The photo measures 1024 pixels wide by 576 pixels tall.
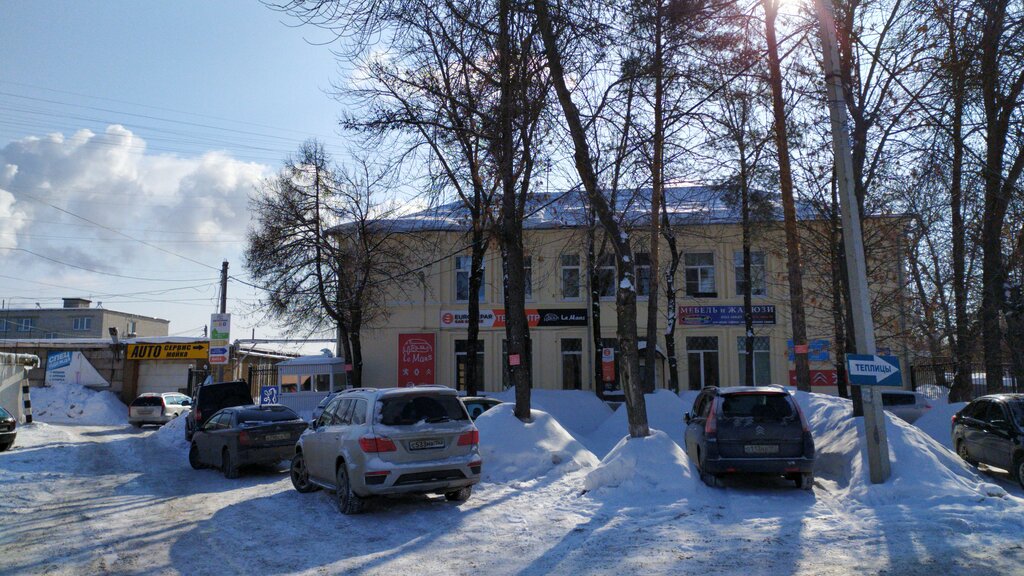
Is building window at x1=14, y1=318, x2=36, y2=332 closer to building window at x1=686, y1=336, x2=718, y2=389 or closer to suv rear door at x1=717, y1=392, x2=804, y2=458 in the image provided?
building window at x1=686, y1=336, x2=718, y2=389

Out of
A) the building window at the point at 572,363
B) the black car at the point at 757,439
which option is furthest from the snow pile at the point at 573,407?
the black car at the point at 757,439

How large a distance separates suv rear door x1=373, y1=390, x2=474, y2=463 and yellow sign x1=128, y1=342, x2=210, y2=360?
112ft

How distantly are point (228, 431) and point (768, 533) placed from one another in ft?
34.8

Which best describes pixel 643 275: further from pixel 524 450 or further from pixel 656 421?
pixel 524 450

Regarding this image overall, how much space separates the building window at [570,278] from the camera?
3371 centimetres

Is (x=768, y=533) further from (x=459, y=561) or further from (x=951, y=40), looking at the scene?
(x=951, y=40)

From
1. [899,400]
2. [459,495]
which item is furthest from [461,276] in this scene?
[459,495]

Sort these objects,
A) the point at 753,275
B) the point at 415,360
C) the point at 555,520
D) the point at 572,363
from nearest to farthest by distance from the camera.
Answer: the point at 555,520, the point at 753,275, the point at 572,363, the point at 415,360

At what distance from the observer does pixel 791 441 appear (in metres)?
10.8

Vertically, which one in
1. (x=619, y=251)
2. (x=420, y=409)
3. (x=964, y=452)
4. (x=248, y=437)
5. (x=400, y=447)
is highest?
(x=619, y=251)

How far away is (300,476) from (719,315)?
2488 cm

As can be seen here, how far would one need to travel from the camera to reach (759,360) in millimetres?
32594

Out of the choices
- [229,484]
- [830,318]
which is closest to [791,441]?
[229,484]

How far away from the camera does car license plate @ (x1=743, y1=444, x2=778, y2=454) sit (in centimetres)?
1077
